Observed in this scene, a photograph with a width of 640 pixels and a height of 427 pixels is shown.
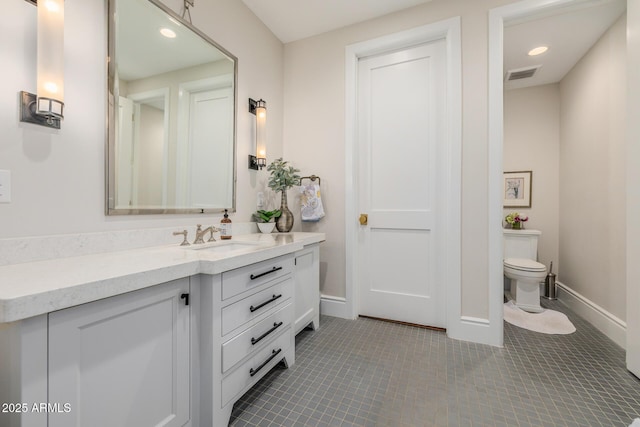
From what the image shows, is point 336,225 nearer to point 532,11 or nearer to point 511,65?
point 532,11

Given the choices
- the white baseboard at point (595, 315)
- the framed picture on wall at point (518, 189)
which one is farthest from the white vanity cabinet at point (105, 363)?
the framed picture on wall at point (518, 189)

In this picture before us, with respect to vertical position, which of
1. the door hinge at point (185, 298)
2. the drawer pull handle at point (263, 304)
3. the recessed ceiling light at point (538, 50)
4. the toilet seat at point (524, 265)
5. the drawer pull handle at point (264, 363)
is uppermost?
the recessed ceiling light at point (538, 50)

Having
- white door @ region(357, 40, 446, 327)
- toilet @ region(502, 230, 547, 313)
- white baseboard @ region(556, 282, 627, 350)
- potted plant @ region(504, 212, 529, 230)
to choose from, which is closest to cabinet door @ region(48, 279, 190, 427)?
white door @ region(357, 40, 446, 327)

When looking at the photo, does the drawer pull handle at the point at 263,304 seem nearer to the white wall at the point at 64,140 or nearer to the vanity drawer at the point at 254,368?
the vanity drawer at the point at 254,368

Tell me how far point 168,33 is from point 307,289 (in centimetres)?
197

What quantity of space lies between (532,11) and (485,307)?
2185 millimetres

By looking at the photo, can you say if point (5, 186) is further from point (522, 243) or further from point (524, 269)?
point (522, 243)

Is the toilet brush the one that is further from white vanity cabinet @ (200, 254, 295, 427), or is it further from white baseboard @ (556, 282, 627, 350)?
white vanity cabinet @ (200, 254, 295, 427)

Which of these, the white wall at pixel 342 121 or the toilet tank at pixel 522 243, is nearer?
the white wall at pixel 342 121

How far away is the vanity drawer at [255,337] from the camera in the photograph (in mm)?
1251

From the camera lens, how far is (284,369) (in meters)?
1.72

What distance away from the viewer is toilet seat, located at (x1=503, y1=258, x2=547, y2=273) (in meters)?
2.67

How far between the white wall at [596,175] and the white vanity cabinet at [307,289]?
235 centimetres

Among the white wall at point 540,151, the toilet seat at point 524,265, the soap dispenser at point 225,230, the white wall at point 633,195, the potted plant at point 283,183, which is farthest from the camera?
the white wall at point 540,151
